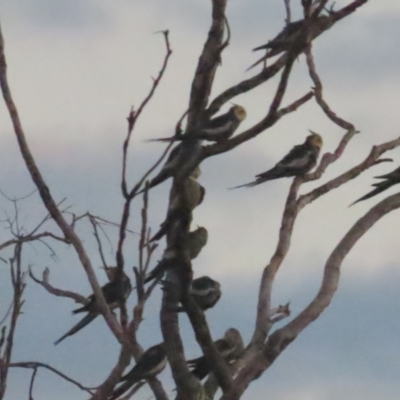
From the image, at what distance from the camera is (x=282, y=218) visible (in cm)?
542

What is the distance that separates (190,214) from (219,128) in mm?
2212

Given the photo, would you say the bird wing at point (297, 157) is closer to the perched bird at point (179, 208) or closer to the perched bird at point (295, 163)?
the perched bird at point (295, 163)

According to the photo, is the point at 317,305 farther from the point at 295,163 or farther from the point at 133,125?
the point at 295,163

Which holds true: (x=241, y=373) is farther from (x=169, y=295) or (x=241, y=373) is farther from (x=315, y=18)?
(x=315, y=18)

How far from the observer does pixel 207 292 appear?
26.0 ft

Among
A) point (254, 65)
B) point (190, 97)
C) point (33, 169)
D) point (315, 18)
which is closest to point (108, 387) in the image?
point (33, 169)

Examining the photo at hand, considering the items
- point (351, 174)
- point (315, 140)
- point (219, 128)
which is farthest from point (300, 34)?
point (315, 140)

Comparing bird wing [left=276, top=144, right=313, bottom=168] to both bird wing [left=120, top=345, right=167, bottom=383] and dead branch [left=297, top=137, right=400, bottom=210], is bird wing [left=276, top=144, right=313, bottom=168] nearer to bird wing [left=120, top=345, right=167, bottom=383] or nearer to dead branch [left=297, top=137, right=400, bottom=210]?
bird wing [left=120, top=345, right=167, bottom=383]

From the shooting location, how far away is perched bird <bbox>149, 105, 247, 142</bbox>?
4656 millimetres

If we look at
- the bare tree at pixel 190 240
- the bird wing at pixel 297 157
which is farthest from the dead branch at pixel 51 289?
the bird wing at pixel 297 157

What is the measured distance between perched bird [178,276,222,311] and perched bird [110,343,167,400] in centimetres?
116

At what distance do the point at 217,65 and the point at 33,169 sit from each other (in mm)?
982

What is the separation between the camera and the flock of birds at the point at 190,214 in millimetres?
4398

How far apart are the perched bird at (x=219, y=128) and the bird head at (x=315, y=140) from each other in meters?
1.38
